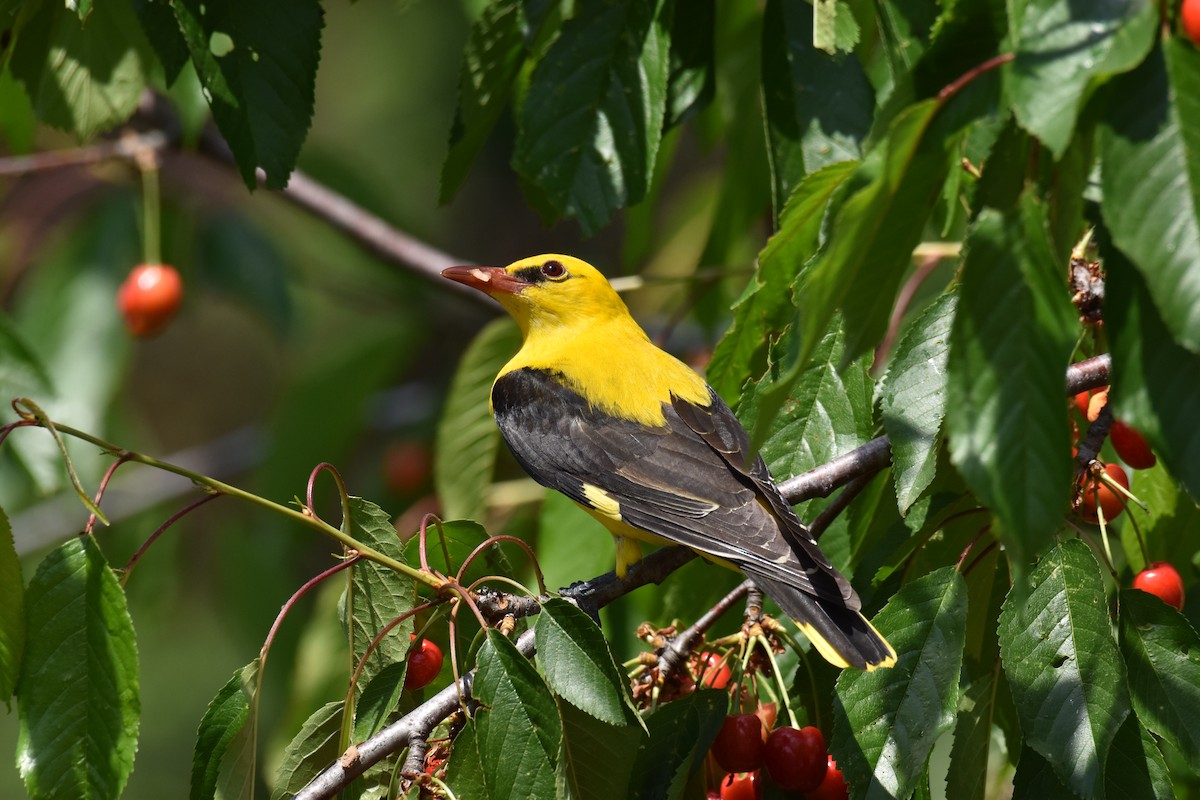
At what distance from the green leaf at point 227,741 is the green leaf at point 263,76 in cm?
93

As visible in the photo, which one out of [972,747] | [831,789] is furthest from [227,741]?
[972,747]

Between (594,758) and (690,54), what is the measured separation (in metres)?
1.57

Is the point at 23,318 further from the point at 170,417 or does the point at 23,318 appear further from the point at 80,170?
the point at 170,417

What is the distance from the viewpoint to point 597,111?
2.66 meters

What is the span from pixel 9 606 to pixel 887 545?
1681 millimetres

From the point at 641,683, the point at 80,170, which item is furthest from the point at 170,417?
the point at 641,683

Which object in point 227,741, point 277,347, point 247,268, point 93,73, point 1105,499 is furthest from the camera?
point 277,347

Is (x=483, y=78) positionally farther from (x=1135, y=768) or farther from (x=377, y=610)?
(x=1135, y=768)

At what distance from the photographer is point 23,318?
5242mm

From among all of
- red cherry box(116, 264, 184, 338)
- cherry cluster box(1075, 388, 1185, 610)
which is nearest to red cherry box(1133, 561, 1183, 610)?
cherry cluster box(1075, 388, 1185, 610)

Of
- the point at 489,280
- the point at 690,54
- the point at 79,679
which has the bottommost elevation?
the point at 489,280

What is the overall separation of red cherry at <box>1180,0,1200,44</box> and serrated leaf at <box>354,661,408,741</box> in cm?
157

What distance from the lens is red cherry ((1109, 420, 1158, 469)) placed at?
2438 millimetres

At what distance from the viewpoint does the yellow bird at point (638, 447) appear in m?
2.54
